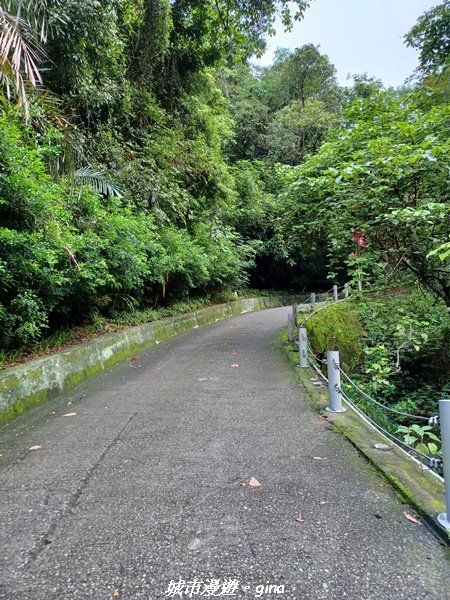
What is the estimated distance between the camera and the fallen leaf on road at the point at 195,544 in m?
2.01

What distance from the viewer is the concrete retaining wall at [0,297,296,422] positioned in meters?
4.07

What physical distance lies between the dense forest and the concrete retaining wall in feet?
1.34

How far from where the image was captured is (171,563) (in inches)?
74.7

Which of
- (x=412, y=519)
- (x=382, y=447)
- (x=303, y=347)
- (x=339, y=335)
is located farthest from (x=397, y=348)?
(x=412, y=519)

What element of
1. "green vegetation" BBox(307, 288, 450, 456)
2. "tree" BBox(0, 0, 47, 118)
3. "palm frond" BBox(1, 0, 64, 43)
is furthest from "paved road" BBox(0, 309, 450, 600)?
"palm frond" BBox(1, 0, 64, 43)

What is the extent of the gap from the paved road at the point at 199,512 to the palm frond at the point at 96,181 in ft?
15.2

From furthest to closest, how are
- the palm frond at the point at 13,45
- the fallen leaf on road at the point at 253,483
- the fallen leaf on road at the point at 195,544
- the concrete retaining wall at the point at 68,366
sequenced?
the palm frond at the point at 13,45 → the concrete retaining wall at the point at 68,366 → the fallen leaf on road at the point at 253,483 → the fallen leaf on road at the point at 195,544

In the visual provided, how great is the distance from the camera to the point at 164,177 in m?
9.62

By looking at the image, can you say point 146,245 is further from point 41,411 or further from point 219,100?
point 219,100

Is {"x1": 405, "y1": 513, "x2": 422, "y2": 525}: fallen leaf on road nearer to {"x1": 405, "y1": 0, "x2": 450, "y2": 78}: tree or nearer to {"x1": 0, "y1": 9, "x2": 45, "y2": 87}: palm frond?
{"x1": 0, "y1": 9, "x2": 45, "y2": 87}: palm frond

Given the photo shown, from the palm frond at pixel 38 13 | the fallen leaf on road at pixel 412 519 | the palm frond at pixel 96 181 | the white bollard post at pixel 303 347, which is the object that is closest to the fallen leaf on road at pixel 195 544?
the fallen leaf on road at pixel 412 519

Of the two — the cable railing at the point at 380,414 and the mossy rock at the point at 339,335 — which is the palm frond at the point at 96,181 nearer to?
the cable railing at the point at 380,414

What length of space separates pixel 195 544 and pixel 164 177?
9.02 m

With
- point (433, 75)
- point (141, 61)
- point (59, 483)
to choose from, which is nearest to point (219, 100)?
point (141, 61)
